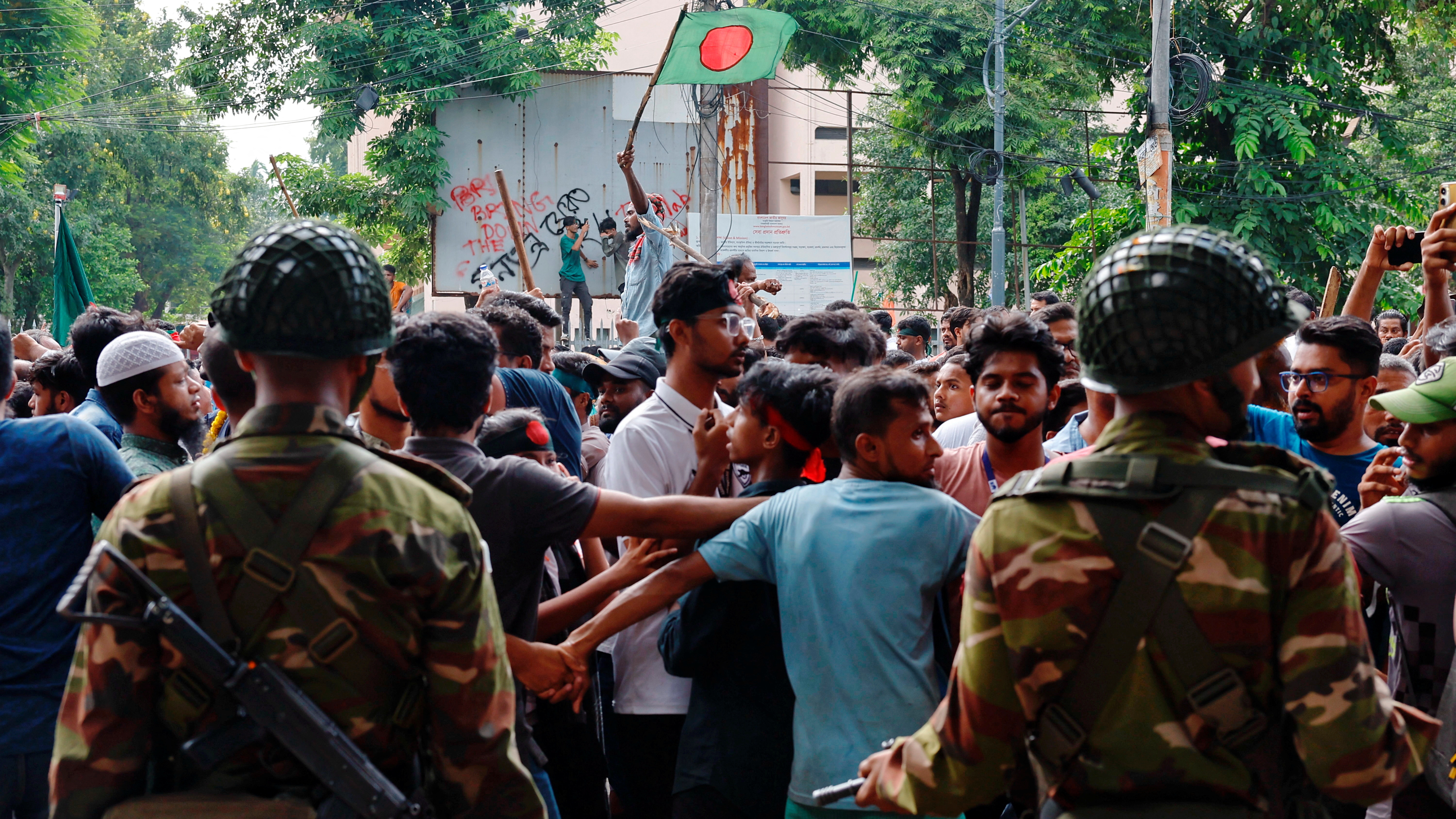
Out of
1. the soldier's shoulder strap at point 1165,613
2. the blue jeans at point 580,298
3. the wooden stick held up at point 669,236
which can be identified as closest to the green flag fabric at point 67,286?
the wooden stick held up at point 669,236

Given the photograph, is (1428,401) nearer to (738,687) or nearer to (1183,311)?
(1183,311)

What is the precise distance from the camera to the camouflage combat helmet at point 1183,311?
1.84m

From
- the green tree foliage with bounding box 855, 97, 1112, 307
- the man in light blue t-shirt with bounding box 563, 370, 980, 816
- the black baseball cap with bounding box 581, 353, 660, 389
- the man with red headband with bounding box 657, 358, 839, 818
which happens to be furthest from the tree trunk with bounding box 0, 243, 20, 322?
the man in light blue t-shirt with bounding box 563, 370, 980, 816

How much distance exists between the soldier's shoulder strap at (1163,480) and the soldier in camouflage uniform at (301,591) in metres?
1.04

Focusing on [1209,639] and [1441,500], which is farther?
[1441,500]

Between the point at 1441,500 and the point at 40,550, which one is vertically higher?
the point at 1441,500

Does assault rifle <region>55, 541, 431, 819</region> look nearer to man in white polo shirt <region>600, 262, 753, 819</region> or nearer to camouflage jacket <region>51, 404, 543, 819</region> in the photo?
camouflage jacket <region>51, 404, 543, 819</region>

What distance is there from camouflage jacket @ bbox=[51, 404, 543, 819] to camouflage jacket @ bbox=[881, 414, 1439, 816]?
895mm

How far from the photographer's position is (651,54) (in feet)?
116

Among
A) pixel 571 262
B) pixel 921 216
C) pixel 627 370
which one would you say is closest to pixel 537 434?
pixel 627 370

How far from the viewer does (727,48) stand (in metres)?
13.3

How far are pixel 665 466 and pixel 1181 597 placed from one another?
6.93 feet

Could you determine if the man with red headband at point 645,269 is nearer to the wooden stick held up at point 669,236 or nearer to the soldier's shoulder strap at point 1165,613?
the wooden stick held up at point 669,236

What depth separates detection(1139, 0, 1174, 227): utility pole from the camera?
39.3 feet
